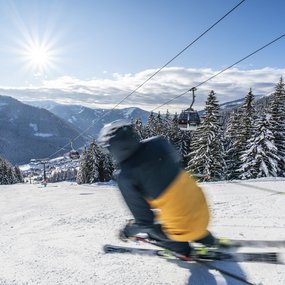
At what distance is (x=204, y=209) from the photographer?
3.70 metres

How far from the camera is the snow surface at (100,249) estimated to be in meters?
3.82

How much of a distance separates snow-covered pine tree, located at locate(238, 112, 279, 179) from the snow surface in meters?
23.4

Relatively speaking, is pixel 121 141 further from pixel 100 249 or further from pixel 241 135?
pixel 241 135

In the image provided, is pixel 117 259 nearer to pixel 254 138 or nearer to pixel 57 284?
pixel 57 284

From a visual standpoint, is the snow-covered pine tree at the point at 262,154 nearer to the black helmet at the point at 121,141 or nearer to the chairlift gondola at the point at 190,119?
the chairlift gondola at the point at 190,119

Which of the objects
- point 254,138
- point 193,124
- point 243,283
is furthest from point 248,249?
point 254,138

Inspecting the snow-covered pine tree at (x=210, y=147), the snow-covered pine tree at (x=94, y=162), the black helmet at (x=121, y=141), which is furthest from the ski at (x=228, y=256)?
the snow-covered pine tree at (x=94, y=162)

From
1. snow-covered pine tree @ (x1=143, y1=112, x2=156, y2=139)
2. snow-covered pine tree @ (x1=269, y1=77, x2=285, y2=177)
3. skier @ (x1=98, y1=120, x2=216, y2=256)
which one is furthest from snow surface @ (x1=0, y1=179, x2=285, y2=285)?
snow-covered pine tree @ (x1=143, y1=112, x2=156, y2=139)

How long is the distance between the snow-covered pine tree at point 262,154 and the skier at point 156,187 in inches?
1128

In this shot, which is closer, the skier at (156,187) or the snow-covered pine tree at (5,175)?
the skier at (156,187)

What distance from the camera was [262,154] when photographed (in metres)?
30.8

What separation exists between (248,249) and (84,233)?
2.93 metres

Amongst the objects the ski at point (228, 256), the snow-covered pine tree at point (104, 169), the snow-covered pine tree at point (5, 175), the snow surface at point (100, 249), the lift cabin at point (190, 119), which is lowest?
the snow-covered pine tree at point (5, 175)

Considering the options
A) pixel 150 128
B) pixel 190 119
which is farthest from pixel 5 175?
pixel 190 119
